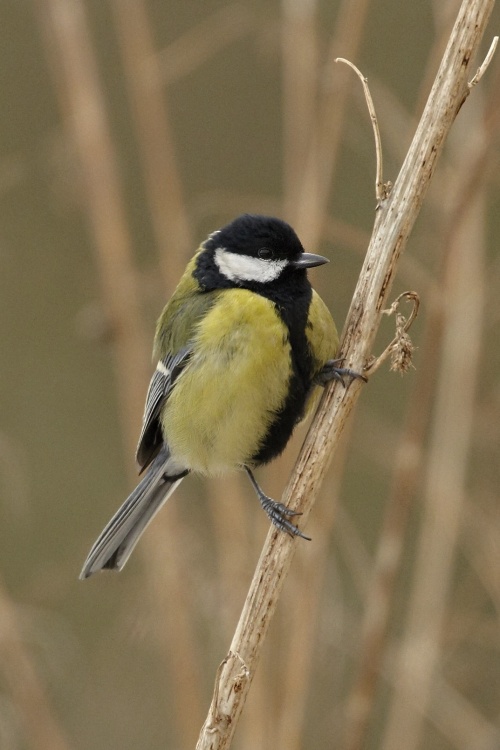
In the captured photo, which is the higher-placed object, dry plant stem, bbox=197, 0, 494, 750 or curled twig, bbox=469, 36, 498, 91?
curled twig, bbox=469, 36, 498, 91

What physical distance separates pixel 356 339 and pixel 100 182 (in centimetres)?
95

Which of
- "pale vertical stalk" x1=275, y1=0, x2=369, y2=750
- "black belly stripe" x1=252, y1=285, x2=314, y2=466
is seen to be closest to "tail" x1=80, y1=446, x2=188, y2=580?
"black belly stripe" x1=252, y1=285, x2=314, y2=466

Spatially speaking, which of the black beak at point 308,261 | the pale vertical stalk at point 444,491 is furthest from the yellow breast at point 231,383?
the pale vertical stalk at point 444,491

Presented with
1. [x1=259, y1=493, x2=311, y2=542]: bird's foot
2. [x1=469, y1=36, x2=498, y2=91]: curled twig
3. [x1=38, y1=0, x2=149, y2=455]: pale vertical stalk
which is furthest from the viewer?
[x1=38, y1=0, x2=149, y2=455]: pale vertical stalk

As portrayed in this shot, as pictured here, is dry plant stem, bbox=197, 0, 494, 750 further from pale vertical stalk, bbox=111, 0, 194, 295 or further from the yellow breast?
pale vertical stalk, bbox=111, 0, 194, 295

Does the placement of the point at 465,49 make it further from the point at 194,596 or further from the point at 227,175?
the point at 227,175

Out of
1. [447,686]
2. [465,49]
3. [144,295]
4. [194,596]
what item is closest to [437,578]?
[447,686]

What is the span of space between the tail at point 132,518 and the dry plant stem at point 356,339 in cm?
63

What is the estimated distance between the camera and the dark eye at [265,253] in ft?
7.05

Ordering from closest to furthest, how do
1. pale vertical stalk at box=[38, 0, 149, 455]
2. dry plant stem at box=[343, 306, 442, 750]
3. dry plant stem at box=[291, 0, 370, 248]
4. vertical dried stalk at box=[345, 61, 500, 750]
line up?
vertical dried stalk at box=[345, 61, 500, 750]
dry plant stem at box=[343, 306, 442, 750]
dry plant stem at box=[291, 0, 370, 248]
pale vertical stalk at box=[38, 0, 149, 455]

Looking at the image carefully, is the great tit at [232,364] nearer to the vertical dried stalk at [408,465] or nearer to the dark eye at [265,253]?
the dark eye at [265,253]

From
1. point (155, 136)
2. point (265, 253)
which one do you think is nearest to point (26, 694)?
point (265, 253)

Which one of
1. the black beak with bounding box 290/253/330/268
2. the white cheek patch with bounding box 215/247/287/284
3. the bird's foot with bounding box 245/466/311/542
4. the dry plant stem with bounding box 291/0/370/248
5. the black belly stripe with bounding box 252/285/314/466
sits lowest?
the bird's foot with bounding box 245/466/311/542

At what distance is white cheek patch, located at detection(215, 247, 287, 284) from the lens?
6.98ft
